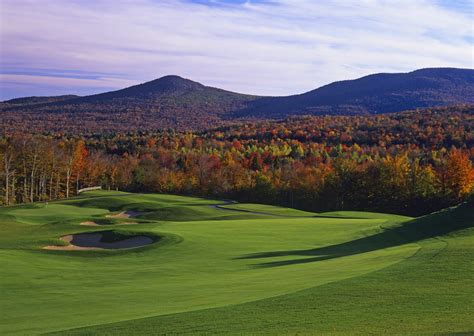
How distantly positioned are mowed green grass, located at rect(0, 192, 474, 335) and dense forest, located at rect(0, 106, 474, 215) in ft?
82.3

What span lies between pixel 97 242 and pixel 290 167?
2567 inches

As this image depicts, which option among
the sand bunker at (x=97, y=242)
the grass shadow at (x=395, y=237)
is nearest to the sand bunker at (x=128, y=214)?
the sand bunker at (x=97, y=242)

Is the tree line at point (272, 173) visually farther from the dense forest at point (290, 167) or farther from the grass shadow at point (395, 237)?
the grass shadow at point (395, 237)

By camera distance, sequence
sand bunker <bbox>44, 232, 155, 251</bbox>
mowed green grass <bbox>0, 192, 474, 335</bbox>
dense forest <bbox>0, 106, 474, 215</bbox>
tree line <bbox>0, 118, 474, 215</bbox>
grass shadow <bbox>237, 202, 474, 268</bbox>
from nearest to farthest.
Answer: mowed green grass <bbox>0, 192, 474, 335</bbox> < grass shadow <bbox>237, 202, 474, 268</bbox> < sand bunker <bbox>44, 232, 155, 251</bbox> < tree line <bbox>0, 118, 474, 215</bbox> < dense forest <bbox>0, 106, 474, 215</bbox>

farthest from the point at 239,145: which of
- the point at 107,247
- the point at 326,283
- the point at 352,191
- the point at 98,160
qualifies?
the point at 326,283

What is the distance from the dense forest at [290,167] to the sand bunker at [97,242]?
103ft

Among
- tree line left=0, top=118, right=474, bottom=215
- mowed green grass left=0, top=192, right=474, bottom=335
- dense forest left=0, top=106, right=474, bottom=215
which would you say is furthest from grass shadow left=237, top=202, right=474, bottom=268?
tree line left=0, top=118, right=474, bottom=215

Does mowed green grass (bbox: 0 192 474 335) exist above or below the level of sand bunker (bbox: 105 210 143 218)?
above

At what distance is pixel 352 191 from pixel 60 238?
54367mm

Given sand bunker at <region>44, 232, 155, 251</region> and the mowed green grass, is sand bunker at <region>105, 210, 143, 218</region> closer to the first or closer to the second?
the mowed green grass

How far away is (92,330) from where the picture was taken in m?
14.7

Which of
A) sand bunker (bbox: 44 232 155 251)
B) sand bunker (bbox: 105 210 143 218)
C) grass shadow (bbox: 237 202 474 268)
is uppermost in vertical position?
grass shadow (bbox: 237 202 474 268)

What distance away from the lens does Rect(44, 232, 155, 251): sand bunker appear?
A: 110 ft

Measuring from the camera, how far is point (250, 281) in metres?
20.9
